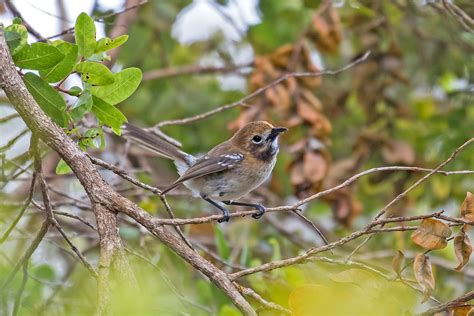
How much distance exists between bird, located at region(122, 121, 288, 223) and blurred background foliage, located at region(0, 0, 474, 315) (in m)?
0.36

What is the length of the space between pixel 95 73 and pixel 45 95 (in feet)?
0.65

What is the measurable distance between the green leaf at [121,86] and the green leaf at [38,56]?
261mm

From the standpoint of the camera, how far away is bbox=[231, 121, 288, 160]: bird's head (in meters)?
5.13

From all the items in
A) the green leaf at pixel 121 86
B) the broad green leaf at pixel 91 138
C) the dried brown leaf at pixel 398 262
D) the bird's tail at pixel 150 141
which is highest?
the green leaf at pixel 121 86

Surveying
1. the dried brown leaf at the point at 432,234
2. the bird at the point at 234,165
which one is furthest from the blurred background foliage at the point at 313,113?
the dried brown leaf at the point at 432,234

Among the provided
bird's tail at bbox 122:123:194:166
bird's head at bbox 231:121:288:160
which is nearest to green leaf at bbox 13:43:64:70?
bird's tail at bbox 122:123:194:166

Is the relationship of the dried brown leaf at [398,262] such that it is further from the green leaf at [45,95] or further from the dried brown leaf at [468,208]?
the green leaf at [45,95]

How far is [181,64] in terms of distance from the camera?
792 centimetres

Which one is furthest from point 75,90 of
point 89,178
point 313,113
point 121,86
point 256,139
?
point 313,113

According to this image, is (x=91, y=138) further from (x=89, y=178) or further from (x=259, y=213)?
(x=259, y=213)

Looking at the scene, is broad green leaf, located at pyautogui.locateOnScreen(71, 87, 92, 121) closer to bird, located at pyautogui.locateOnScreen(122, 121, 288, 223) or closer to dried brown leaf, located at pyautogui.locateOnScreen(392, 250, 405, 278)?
dried brown leaf, located at pyautogui.locateOnScreen(392, 250, 405, 278)

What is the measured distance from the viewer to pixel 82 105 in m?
2.92

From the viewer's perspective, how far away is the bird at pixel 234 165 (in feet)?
16.3

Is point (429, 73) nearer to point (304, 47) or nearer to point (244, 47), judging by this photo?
point (304, 47)
